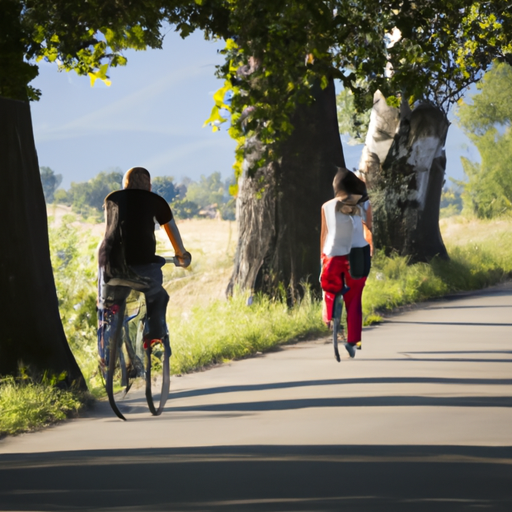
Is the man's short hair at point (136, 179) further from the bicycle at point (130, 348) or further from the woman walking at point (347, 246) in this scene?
the woman walking at point (347, 246)

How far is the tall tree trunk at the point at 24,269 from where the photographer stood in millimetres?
9914

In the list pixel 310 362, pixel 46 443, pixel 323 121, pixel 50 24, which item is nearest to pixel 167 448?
pixel 46 443

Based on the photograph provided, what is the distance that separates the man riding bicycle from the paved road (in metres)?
0.92

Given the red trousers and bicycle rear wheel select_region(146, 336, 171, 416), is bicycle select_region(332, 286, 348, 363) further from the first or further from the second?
bicycle rear wheel select_region(146, 336, 171, 416)

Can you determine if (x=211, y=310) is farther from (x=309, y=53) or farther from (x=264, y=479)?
(x=264, y=479)

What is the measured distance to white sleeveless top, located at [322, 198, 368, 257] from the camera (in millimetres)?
11602

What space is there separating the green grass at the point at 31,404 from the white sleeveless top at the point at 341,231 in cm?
347

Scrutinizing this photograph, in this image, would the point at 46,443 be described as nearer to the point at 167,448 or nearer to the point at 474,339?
the point at 167,448

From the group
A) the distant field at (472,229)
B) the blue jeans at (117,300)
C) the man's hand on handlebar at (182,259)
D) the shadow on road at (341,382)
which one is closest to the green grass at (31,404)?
the blue jeans at (117,300)

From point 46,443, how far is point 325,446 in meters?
2.10

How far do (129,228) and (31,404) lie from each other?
1.72 m

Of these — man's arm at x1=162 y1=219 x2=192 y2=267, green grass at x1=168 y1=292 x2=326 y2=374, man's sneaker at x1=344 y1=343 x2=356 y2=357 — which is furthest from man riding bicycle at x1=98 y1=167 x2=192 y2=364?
man's sneaker at x1=344 y1=343 x2=356 y2=357

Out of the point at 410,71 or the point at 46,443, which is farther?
the point at 410,71

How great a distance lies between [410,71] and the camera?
1227 centimetres
